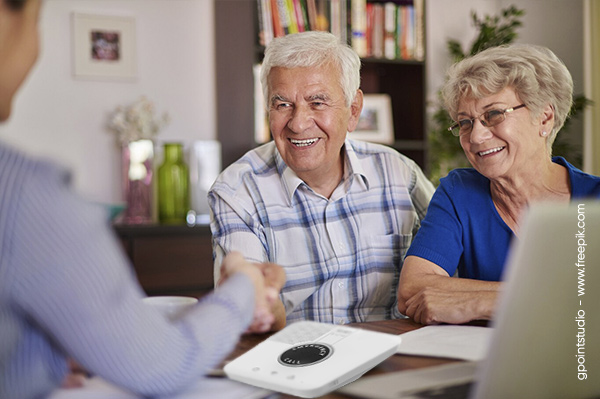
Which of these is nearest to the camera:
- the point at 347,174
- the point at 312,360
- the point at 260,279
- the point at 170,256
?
the point at 260,279

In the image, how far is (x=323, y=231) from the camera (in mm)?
1714

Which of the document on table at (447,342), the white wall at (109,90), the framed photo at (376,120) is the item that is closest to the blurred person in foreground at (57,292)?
the document on table at (447,342)

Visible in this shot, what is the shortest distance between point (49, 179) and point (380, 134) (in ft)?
9.54

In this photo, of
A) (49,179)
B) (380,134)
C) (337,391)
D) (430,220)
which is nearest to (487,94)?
(430,220)

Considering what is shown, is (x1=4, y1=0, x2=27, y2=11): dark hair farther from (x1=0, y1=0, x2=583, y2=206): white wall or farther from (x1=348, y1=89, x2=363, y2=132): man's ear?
(x1=0, y1=0, x2=583, y2=206): white wall

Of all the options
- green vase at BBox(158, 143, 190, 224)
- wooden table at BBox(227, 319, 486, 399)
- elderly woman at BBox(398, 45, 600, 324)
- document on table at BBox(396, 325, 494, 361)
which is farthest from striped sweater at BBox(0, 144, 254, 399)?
green vase at BBox(158, 143, 190, 224)

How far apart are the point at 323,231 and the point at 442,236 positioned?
356 millimetres

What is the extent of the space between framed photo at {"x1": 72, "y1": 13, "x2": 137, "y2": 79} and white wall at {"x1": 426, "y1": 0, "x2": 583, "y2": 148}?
5.84ft

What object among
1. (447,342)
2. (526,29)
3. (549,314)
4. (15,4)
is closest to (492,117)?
(447,342)

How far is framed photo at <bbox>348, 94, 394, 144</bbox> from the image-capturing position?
10.9ft

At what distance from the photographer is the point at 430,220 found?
5.17 feet

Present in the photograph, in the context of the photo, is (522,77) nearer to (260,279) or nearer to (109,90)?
(260,279)

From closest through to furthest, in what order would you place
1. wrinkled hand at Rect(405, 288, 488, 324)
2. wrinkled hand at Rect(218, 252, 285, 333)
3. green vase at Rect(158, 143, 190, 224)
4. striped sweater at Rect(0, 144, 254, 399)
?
striped sweater at Rect(0, 144, 254, 399) → wrinkled hand at Rect(218, 252, 285, 333) → wrinkled hand at Rect(405, 288, 488, 324) → green vase at Rect(158, 143, 190, 224)

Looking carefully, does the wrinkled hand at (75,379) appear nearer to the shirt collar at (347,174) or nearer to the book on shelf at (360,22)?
the shirt collar at (347,174)
